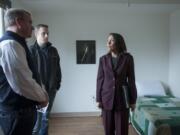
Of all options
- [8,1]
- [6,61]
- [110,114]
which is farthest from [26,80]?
[8,1]

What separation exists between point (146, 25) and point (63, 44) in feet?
5.65

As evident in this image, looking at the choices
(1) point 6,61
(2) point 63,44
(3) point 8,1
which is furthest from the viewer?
(2) point 63,44

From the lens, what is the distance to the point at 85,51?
188 inches

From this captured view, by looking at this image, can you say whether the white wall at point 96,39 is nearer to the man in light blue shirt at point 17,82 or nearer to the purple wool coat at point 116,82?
the purple wool coat at point 116,82

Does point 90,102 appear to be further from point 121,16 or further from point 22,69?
point 22,69

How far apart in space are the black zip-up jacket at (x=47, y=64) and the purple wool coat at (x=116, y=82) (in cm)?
60

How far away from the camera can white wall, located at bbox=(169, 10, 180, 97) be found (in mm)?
4586

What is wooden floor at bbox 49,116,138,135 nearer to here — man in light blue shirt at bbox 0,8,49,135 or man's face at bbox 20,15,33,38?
man in light blue shirt at bbox 0,8,49,135

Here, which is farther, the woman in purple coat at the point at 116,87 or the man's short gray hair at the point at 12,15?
the woman in purple coat at the point at 116,87

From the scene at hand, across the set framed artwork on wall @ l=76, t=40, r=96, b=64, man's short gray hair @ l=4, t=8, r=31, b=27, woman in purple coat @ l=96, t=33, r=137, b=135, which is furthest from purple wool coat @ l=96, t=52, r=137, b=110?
framed artwork on wall @ l=76, t=40, r=96, b=64

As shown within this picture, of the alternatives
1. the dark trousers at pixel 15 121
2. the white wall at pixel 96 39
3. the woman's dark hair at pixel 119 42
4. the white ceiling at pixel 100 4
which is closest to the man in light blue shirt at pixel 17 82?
the dark trousers at pixel 15 121

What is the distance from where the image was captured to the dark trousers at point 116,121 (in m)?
2.53

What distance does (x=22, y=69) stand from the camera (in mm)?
1597

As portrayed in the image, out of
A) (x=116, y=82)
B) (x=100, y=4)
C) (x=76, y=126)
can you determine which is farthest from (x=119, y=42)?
(x=76, y=126)
